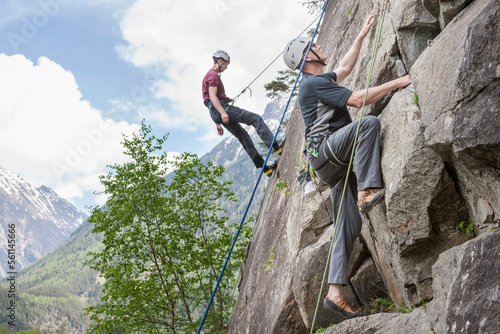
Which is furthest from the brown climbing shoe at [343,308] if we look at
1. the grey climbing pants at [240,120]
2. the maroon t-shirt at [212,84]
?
the maroon t-shirt at [212,84]

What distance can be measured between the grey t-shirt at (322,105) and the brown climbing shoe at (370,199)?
3.43 ft

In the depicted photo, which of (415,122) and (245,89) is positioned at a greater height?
(245,89)

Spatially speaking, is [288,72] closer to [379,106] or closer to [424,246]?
[379,106]

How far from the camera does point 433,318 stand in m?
3.97

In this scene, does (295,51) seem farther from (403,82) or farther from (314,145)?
(403,82)

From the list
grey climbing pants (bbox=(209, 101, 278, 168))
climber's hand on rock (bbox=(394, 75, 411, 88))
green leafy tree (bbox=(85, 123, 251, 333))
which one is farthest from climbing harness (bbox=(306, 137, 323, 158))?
green leafy tree (bbox=(85, 123, 251, 333))

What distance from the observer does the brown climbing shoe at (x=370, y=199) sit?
4.92 meters

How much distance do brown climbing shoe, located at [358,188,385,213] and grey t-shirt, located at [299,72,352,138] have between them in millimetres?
1044

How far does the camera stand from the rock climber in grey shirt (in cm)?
522

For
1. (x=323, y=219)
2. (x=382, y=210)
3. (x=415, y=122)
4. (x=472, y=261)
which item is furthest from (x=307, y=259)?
(x=472, y=261)

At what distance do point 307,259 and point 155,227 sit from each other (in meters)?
17.0

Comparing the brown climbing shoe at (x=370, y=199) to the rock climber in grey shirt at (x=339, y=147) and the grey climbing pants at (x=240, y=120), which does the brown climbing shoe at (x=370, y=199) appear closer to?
the rock climber in grey shirt at (x=339, y=147)

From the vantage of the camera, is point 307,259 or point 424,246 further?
point 307,259

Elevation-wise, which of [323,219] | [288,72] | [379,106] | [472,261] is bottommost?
[472,261]
